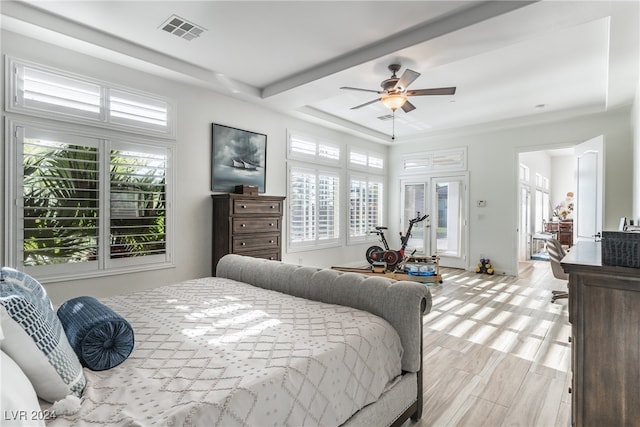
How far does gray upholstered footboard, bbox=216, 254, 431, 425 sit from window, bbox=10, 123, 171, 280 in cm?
219

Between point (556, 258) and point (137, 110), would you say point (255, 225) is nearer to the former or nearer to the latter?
point (137, 110)

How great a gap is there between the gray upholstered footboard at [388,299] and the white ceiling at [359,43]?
2.21 m

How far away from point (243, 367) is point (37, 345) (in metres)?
0.66

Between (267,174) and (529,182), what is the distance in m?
7.11

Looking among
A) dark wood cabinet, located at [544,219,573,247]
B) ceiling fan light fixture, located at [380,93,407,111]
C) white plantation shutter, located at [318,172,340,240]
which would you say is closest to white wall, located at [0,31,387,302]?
white plantation shutter, located at [318,172,340,240]

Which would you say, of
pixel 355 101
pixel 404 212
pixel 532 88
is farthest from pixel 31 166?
pixel 404 212

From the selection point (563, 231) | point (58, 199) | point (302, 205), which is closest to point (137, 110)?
point (58, 199)

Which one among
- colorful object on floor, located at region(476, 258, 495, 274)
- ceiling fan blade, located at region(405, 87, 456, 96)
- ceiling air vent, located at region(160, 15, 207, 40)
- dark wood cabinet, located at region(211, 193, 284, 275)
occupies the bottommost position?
colorful object on floor, located at region(476, 258, 495, 274)

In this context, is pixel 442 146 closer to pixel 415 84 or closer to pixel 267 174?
pixel 415 84

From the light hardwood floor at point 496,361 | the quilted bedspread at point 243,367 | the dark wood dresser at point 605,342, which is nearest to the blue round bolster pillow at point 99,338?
the quilted bedspread at point 243,367

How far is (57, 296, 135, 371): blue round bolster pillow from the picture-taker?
50.3 inches

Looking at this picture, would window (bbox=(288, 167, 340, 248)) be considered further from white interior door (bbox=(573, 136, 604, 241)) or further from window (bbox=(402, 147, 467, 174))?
white interior door (bbox=(573, 136, 604, 241))

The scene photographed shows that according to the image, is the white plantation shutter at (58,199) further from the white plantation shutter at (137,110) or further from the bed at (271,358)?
the bed at (271,358)

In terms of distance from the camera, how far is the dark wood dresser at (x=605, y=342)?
4.69ft
